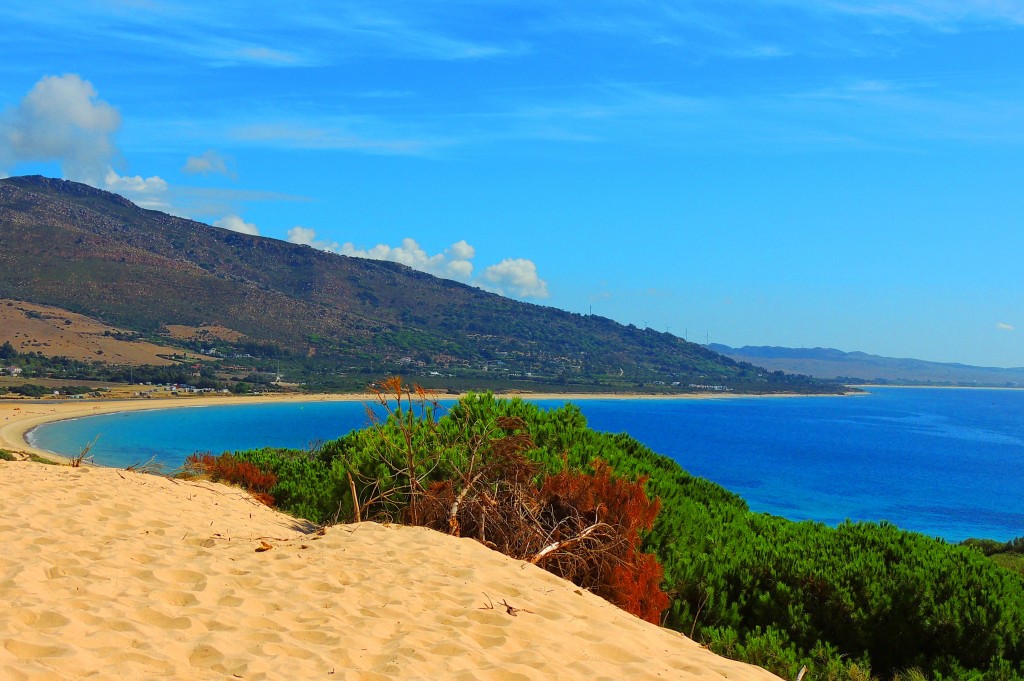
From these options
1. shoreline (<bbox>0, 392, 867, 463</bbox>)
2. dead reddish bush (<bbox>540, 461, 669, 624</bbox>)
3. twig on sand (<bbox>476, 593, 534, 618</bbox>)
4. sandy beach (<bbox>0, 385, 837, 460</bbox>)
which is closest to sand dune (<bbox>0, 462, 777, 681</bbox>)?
twig on sand (<bbox>476, 593, 534, 618</bbox>)

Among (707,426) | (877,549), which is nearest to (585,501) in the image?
(877,549)

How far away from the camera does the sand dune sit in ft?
16.4

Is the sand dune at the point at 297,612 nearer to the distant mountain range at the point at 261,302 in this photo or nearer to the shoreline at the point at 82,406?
the shoreline at the point at 82,406

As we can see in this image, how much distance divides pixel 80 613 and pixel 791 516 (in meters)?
45.8

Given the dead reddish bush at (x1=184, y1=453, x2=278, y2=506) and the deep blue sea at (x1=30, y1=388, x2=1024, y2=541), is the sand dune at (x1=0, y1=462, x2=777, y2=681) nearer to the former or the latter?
the dead reddish bush at (x1=184, y1=453, x2=278, y2=506)

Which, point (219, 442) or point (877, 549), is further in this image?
point (219, 442)

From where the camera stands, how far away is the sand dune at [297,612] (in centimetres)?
499

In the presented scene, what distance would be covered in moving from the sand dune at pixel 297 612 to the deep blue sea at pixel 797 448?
63.0ft

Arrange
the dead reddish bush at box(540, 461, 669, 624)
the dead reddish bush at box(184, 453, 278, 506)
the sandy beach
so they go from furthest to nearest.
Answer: the sandy beach < the dead reddish bush at box(184, 453, 278, 506) < the dead reddish bush at box(540, 461, 669, 624)

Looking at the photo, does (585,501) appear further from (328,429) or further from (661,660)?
(328,429)

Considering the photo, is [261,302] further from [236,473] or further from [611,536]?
[611,536]

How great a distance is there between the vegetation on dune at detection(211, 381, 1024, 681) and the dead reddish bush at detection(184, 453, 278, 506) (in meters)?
4.78

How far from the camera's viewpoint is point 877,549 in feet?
33.1

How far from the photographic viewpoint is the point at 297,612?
605 cm
